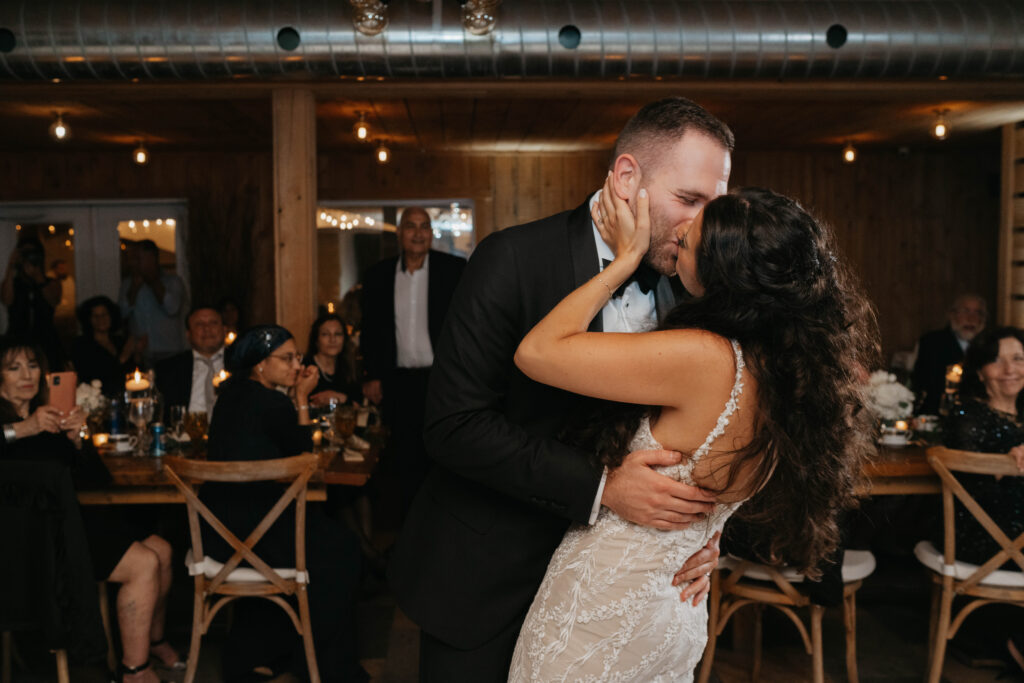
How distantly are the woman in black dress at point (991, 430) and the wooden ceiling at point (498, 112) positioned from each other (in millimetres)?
2021

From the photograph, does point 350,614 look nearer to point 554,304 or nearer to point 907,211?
point 554,304

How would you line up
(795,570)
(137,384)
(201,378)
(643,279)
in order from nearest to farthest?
(643,279), (795,570), (137,384), (201,378)

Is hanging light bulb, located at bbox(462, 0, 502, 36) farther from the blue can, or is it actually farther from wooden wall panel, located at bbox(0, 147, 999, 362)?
wooden wall panel, located at bbox(0, 147, 999, 362)

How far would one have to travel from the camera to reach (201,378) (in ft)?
16.3

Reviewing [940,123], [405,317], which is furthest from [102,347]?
[940,123]

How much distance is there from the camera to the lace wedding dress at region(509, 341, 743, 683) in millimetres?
1448

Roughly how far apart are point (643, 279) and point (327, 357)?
11.3ft

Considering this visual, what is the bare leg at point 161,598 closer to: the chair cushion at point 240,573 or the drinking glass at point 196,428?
the chair cushion at point 240,573

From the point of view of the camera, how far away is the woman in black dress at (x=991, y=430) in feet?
10.6

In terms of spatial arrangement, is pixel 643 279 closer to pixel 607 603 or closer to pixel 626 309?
pixel 626 309

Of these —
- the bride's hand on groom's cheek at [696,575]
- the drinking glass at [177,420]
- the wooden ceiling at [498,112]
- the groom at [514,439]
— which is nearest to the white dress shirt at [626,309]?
the groom at [514,439]

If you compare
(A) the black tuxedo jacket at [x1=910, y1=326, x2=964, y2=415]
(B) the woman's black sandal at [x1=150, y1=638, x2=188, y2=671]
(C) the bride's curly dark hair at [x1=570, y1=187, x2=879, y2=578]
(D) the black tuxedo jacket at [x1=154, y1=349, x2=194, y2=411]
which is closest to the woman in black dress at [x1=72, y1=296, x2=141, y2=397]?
(D) the black tuxedo jacket at [x1=154, y1=349, x2=194, y2=411]

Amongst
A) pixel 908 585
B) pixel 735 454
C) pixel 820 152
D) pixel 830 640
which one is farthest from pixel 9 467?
pixel 820 152

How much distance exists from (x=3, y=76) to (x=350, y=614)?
117 inches
